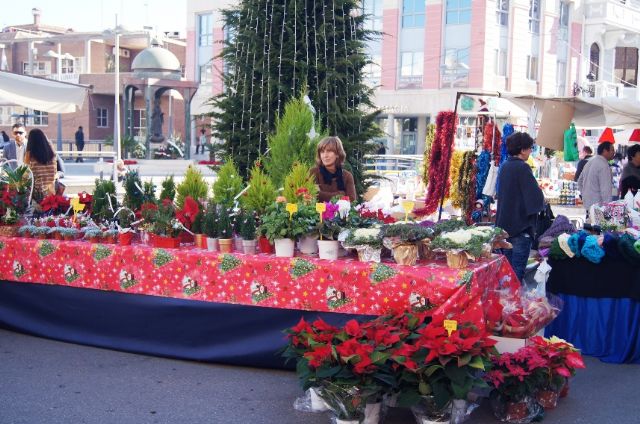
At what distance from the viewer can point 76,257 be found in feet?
18.2

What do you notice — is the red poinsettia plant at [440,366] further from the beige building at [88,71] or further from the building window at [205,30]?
the beige building at [88,71]

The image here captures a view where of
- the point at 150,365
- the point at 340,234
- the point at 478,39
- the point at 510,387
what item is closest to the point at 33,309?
the point at 150,365

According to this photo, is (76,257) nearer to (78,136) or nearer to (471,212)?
(471,212)

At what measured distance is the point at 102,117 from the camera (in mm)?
45406

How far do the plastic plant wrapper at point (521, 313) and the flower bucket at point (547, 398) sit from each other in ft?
1.14

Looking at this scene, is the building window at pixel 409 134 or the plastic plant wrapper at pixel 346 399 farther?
the building window at pixel 409 134

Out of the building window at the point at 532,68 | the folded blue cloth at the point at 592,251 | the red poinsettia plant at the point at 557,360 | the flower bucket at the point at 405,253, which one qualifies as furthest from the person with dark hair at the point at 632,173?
the building window at the point at 532,68

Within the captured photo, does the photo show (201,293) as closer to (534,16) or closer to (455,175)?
(455,175)

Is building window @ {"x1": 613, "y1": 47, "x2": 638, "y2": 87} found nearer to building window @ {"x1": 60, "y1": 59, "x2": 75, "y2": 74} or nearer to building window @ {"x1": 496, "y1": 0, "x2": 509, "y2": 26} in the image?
building window @ {"x1": 496, "y1": 0, "x2": 509, "y2": 26}

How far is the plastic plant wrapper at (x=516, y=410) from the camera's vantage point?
4229 mm

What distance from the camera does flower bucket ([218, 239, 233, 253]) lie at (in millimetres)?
5141

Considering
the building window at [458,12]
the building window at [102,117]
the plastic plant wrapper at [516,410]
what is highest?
the building window at [458,12]

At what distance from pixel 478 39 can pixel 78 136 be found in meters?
17.8

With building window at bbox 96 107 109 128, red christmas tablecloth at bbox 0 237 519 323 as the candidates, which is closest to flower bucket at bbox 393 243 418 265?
red christmas tablecloth at bbox 0 237 519 323
